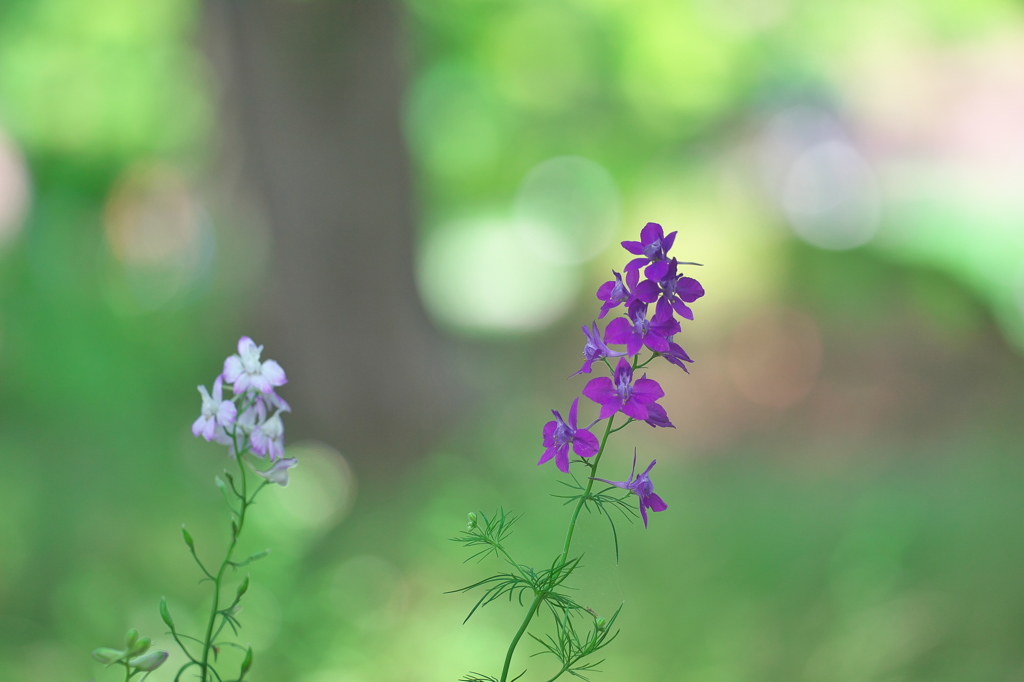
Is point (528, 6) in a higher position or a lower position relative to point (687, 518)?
higher

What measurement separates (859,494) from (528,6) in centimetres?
350

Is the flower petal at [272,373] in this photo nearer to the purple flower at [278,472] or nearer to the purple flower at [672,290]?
the purple flower at [278,472]

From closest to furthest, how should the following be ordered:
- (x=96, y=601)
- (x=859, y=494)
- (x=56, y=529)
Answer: (x=96, y=601), (x=56, y=529), (x=859, y=494)

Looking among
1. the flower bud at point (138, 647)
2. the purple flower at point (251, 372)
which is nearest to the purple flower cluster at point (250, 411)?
the purple flower at point (251, 372)

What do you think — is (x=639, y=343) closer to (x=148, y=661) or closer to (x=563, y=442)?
(x=563, y=442)

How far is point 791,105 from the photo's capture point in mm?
5734

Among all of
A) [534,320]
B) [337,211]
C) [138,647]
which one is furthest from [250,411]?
[534,320]

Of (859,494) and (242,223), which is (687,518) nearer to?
(859,494)

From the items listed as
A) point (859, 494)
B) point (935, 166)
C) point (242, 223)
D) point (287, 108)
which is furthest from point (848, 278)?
point (242, 223)

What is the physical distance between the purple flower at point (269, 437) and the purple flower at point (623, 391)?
8.7 inches

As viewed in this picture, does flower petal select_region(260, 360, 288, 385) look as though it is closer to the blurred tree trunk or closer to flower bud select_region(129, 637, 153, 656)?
flower bud select_region(129, 637, 153, 656)

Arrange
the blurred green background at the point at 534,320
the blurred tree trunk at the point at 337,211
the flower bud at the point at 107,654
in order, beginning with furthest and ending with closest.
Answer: the blurred tree trunk at the point at 337,211 → the blurred green background at the point at 534,320 → the flower bud at the point at 107,654

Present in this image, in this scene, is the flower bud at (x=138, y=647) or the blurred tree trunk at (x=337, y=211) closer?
the flower bud at (x=138, y=647)

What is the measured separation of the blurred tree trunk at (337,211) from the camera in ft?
9.87
